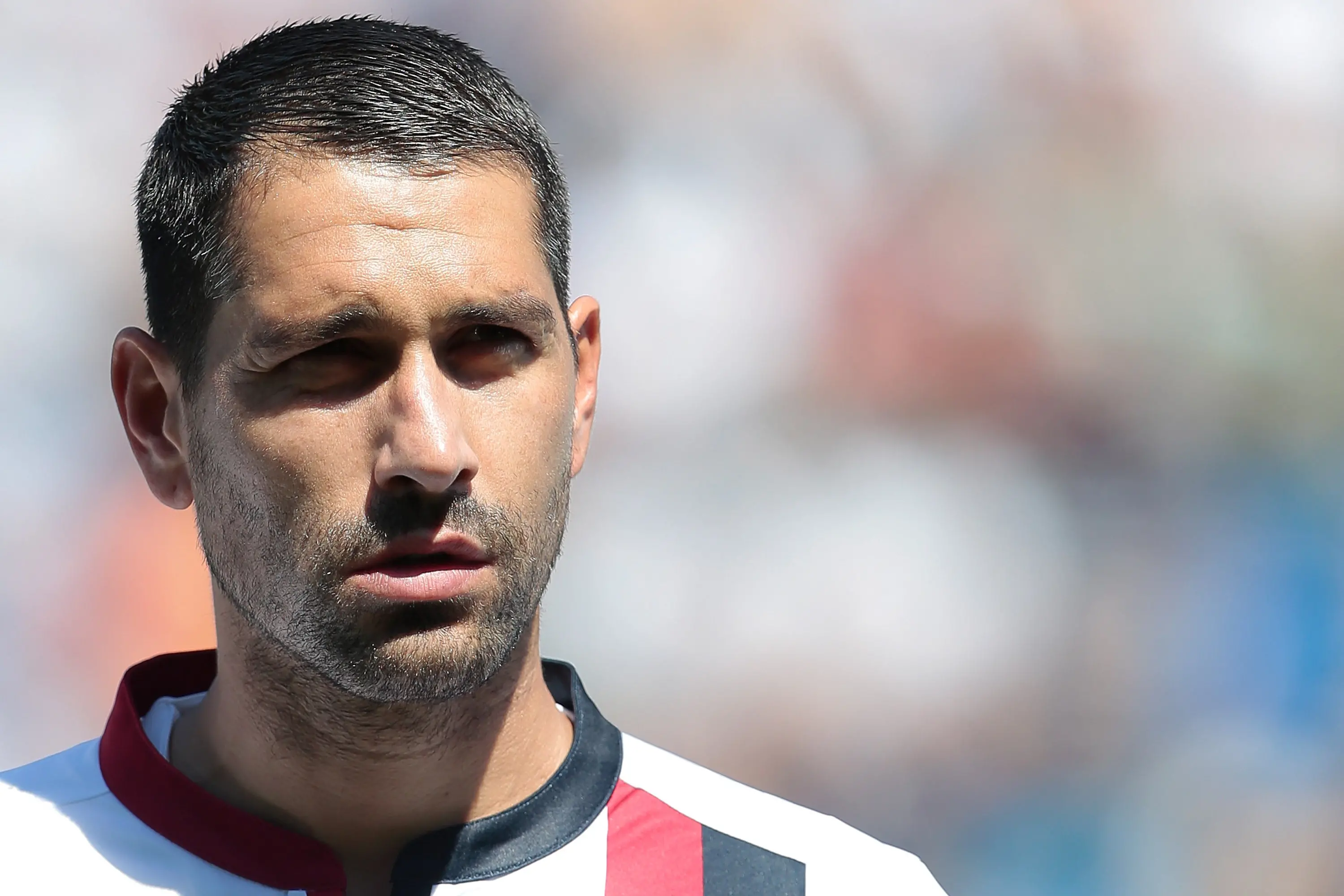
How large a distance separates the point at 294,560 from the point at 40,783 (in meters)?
0.64

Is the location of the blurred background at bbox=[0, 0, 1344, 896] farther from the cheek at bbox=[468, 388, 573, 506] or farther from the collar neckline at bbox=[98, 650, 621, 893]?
the cheek at bbox=[468, 388, 573, 506]

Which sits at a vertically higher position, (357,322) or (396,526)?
(357,322)

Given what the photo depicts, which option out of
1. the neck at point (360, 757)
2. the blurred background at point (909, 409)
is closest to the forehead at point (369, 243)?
the neck at point (360, 757)

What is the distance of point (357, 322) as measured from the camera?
1714 mm

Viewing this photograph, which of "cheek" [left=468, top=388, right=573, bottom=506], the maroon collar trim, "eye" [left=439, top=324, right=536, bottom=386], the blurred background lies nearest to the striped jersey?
the maroon collar trim

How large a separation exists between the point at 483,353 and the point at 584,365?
0.39m

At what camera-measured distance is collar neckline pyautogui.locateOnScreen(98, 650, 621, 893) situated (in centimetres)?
179

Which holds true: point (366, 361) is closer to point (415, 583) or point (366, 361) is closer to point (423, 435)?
point (423, 435)

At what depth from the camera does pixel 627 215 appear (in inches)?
140

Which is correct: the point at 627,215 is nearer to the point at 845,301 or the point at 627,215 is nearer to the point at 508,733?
the point at 845,301

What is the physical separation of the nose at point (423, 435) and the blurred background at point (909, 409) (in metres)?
1.81

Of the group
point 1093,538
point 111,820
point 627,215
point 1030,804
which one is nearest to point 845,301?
point 627,215

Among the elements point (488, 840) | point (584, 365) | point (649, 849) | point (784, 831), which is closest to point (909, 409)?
point (584, 365)

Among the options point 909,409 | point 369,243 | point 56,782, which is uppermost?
point 369,243
